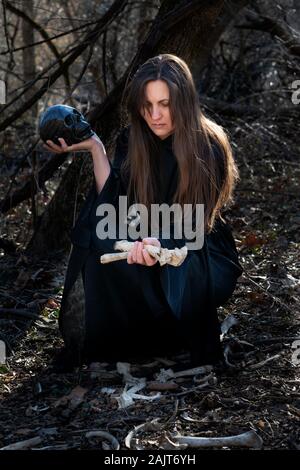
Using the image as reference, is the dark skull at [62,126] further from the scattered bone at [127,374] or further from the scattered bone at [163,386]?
the scattered bone at [163,386]

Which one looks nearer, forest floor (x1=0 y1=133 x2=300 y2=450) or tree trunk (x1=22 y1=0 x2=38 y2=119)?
forest floor (x1=0 y1=133 x2=300 y2=450)

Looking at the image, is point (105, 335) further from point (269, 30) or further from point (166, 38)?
point (269, 30)

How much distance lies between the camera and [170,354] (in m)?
3.61

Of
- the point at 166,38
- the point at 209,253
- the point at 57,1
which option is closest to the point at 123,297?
the point at 209,253

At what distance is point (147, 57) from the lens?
453 cm

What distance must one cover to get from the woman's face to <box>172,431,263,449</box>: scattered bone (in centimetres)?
134

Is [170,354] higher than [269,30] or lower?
lower

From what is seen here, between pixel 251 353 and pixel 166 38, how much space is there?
1989mm

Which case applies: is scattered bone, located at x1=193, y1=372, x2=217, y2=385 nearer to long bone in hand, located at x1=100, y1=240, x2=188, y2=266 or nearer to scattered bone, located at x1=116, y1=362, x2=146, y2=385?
scattered bone, located at x1=116, y1=362, x2=146, y2=385

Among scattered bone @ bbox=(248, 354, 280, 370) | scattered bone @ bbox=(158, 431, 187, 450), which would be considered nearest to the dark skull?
scattered bone @ bbox=(248, 354, 280, 370)

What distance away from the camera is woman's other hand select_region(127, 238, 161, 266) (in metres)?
3.12

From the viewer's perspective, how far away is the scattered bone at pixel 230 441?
272 centimetres

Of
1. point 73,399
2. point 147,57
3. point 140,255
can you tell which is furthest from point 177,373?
point 147,57
